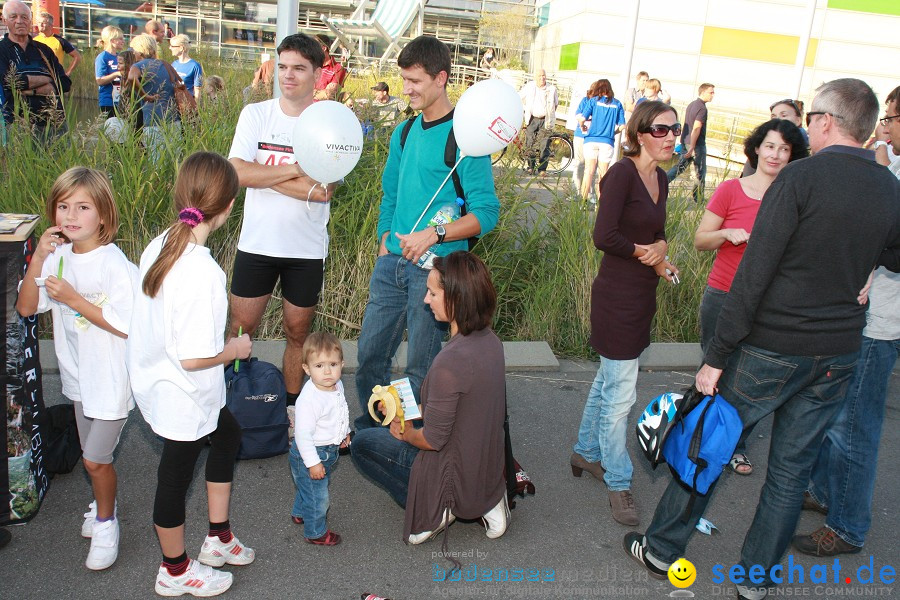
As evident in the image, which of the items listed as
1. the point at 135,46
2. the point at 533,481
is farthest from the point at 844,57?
the point at 533,481

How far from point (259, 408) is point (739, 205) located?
2.75 meters

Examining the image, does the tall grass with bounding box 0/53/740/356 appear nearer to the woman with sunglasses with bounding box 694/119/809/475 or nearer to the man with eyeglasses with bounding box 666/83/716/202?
the woman with sunglasses with bounding box 694/119/809/475

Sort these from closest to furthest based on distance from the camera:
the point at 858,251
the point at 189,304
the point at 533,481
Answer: the point at 189,304
the point at 858,251
the point at 533,481

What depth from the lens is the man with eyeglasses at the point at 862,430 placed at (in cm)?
324

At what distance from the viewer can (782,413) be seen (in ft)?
9.35

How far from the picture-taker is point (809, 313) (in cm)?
267

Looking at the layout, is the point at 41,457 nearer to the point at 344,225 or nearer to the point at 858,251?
the point at 344,225

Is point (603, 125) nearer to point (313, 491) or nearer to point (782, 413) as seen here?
point (782, 413)

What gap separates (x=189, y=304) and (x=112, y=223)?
2.44 ft

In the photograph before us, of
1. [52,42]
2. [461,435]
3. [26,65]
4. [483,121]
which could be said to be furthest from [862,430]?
[52,42]

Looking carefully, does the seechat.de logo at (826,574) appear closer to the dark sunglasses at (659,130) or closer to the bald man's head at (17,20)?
Result: the dark sunglasses at (659,130)

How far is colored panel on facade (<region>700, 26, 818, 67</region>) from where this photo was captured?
88.8 ft

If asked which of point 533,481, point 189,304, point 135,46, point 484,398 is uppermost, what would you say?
point 135,46

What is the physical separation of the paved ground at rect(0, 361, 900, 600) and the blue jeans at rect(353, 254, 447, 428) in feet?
1.73
